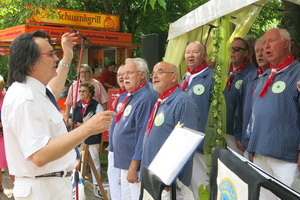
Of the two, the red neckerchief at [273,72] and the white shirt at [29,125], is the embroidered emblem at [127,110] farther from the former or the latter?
the white shirt at [29,125]

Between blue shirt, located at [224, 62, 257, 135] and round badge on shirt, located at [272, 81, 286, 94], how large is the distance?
3.76ft

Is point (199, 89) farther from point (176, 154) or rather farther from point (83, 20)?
point (83, 20)

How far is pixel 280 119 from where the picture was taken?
3.16 metres

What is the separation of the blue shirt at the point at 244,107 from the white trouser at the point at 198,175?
21.5 inches

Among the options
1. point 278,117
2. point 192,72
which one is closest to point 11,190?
point 192,72

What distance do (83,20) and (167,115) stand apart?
7.83m

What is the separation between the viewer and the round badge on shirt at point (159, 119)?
346 cm

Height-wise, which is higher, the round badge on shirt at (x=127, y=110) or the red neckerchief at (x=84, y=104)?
the round badge on shirt at (x=127, y=110)

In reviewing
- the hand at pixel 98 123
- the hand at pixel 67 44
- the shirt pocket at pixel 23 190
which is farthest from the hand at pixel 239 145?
the shirt pocket at pixel 23 190

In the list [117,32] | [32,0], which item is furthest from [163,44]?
[117,32]

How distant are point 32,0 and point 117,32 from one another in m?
5.76

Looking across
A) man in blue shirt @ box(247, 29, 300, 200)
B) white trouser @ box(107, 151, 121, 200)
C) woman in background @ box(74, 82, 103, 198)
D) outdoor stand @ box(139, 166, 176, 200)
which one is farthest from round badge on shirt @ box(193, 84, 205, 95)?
woman in background @ box(74, 82, 103, 198)

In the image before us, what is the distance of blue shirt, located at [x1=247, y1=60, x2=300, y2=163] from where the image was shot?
3.13 meters

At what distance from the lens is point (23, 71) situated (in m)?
2.29
